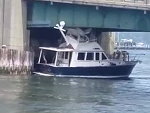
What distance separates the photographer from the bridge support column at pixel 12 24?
7831cm

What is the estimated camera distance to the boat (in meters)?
80.5

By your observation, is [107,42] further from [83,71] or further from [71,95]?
[71,95]

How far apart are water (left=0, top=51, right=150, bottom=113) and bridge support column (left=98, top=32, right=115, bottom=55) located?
18.7 m

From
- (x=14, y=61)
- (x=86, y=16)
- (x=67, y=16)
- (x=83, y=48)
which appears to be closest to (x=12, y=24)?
(x=14, y=61)

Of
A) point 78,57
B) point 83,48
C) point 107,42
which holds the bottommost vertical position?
point 78,57

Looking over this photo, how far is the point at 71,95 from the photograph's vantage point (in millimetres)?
59500

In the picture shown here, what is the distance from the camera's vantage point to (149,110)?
166ft

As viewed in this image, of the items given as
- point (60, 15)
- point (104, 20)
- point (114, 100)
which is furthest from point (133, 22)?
point (114, 100)

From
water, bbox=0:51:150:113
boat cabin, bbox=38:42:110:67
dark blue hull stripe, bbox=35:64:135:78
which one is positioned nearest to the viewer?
water, bbox=0:51:150:113

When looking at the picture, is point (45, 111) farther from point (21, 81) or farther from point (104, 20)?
point (104, 20)

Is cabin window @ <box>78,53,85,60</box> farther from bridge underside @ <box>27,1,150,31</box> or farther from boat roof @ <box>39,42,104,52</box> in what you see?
bridge underside @ <box>27,1,150,31</box>

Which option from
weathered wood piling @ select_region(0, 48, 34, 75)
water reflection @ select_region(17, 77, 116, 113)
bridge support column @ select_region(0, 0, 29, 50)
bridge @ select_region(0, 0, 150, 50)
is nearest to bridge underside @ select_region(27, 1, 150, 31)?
bridge @ select_region(0, 0, 150, 50)

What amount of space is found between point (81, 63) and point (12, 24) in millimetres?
9842

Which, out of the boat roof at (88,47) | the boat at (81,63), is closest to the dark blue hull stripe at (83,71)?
the boat at (81,63)
